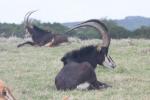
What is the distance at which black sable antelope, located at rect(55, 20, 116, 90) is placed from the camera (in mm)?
11171

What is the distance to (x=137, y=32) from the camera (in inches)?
1447

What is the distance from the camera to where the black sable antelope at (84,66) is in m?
11.2

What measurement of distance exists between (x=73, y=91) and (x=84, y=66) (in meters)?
0.90

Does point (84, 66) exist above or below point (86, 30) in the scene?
above

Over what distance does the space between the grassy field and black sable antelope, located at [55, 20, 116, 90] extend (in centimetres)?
28

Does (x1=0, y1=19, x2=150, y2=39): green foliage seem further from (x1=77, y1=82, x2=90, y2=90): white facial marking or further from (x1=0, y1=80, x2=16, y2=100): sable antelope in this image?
(x1=0, y1=80, x2=16, y2=100): sable antelope

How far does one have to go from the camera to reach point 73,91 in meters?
10.8

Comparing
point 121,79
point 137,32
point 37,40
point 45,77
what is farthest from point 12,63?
point 137,32

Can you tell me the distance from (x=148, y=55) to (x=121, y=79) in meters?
5.93

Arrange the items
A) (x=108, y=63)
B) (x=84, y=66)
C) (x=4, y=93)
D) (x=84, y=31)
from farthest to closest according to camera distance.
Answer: (x=84, y=31) → (x=108, y=63) → (x=84, y=66) → (x=4, y=93)

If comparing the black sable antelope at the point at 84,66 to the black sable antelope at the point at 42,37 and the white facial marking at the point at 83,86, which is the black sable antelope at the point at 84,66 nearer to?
the white facial marking at the point at 83,86

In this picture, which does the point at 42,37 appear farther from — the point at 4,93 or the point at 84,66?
the point at 4,93

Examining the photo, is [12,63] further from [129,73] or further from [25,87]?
[25,87]

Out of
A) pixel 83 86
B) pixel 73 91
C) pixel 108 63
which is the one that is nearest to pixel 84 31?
pixel 108 63
